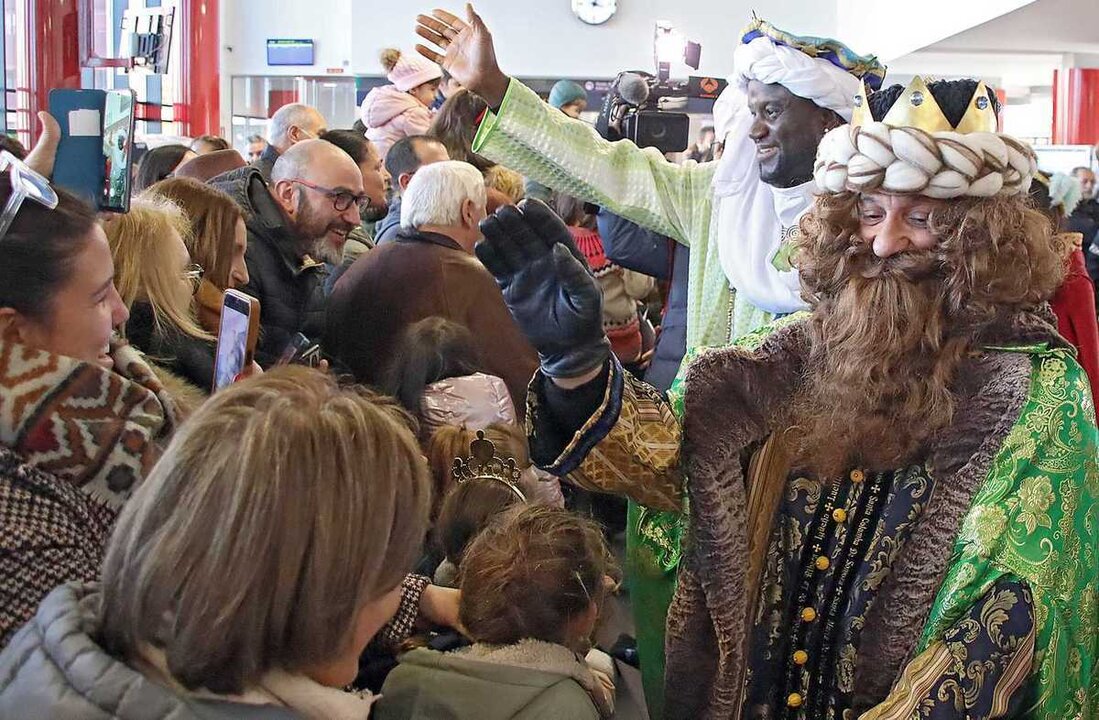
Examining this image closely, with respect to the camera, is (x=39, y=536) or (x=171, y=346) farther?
(x=171, y=346)

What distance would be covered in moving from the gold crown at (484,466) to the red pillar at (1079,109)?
11.3 meters

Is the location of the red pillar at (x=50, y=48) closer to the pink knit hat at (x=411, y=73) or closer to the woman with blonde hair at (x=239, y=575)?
the pink knit hat at (x=411, y=73)

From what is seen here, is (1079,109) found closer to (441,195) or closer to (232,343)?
(441,195)

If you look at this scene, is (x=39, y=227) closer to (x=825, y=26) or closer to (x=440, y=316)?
(x=440, y=316)

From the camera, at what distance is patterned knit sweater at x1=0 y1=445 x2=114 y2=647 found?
127 centimetres

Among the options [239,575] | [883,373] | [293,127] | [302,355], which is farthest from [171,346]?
[293,127]

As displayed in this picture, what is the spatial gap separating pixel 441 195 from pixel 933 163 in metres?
1.57

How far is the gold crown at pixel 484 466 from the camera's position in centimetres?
217

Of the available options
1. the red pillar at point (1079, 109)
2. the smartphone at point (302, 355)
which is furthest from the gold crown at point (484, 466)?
the red pillar at point (1079, 109)

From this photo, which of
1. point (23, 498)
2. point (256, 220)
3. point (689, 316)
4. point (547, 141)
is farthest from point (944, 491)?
point (256, 220)

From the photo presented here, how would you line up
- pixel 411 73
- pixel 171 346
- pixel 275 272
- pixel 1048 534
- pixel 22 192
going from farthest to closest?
pixel 411 73, pixel 275 272, pixel 171 346, pixel 1048 534, pixel 22 192

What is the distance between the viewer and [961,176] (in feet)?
5.52

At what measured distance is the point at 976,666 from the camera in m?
1.52

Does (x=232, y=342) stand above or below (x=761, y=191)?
below
